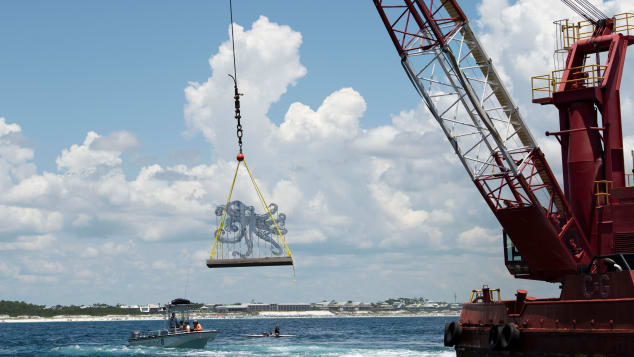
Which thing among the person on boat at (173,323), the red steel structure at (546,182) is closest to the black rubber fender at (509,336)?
the red steel structure at (546,182)

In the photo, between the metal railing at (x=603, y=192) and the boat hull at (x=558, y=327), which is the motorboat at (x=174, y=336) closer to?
the boat hull at (x=558, y=327)

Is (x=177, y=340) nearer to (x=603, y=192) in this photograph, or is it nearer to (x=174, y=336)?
(x=174, y=336)

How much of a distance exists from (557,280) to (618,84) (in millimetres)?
9350

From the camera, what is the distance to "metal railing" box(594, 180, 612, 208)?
34.6 metres

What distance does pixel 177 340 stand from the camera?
205 ft

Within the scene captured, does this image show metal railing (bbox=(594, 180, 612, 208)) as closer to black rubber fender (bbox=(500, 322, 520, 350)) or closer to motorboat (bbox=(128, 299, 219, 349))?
black rubber fender (bbox=(500, 322, 520, 350))

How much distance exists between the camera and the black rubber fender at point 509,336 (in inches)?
1251

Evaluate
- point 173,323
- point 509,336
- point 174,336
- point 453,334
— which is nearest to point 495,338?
point 509,336

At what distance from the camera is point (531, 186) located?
122 ft

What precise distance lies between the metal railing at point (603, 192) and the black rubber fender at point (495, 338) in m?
6.95

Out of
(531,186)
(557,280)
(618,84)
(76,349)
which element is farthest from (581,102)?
(76,349)

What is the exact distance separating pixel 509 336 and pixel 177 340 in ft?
119

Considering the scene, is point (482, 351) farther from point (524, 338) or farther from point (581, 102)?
point (581, 102)

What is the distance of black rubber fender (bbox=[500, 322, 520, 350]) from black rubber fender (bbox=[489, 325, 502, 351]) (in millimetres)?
251
